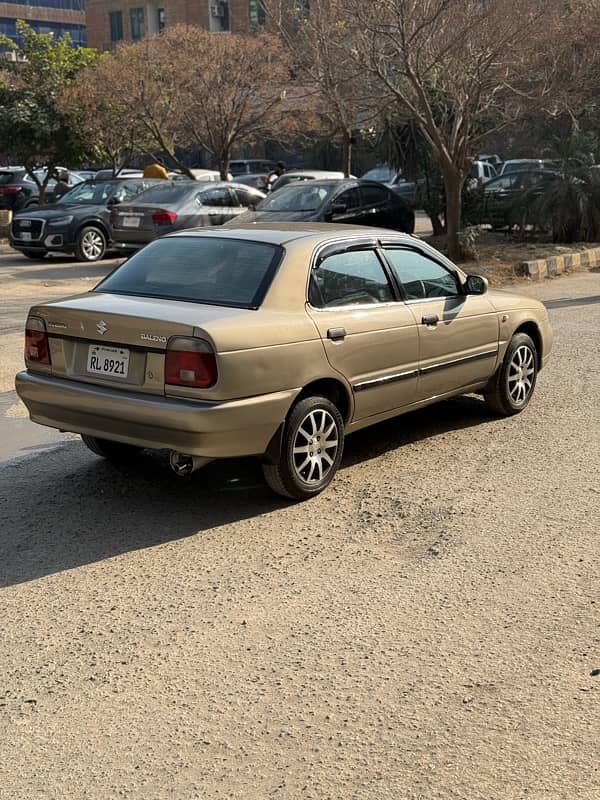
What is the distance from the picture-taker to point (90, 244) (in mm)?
19812

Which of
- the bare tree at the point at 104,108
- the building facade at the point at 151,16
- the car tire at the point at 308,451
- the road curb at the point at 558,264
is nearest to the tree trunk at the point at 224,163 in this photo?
the bare tree at the point at 104,108

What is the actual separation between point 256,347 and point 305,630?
1.72 m

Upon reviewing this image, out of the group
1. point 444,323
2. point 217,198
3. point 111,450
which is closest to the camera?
point 111,450

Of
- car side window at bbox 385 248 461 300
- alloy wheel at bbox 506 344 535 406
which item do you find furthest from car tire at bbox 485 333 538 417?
car side window at bbox 385 248 461 300

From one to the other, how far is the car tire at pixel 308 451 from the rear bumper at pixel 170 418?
0.13m

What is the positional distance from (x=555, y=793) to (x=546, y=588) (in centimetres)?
162

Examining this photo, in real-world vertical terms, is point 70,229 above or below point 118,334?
above

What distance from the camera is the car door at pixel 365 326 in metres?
6.09

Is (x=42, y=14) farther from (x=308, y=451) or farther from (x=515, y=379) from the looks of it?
(x=308, y=451)

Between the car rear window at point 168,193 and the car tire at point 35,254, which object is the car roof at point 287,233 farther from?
the car tire at point 35,254

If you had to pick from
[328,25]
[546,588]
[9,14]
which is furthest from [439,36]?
[9,14]

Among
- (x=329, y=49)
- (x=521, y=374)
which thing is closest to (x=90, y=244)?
(x=329, y=49)

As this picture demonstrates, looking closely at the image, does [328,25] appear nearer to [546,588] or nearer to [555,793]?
[546,588]

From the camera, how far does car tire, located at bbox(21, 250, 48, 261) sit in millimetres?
19731
